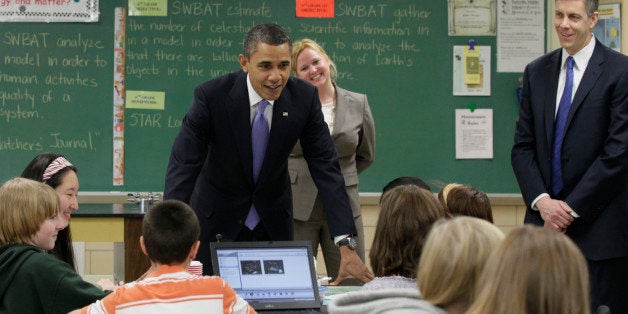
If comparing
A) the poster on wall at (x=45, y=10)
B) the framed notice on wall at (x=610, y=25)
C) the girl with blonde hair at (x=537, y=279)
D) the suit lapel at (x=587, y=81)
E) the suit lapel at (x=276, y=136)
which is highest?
the poster on wall at (x=45, y=10)

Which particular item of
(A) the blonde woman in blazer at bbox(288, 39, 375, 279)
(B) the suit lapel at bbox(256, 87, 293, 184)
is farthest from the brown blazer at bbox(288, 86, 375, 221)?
(B) the suit lapel at bbox(256, 87, 293, 184)

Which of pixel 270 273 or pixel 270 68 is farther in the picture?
pixel 270 68

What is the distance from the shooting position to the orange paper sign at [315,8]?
5801 millimetres

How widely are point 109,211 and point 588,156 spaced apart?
105 inches

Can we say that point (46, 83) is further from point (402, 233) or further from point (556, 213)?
point (402, 233)

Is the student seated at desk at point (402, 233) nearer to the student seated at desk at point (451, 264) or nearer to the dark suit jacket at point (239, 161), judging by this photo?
the student seated at desk at point (451, 264)

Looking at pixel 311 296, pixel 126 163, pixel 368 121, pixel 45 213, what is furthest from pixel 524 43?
pixel 45 213

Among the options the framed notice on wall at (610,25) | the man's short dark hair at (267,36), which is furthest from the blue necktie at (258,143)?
the framed notice on wall at (610,25)

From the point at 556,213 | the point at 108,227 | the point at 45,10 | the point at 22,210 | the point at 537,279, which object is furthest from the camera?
the point at 45,10

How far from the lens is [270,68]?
11.5 feet

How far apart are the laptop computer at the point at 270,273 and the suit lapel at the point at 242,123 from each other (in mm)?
705

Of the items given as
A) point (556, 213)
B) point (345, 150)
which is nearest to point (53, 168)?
point (345, 150)

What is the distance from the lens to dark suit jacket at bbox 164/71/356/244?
11.9 feet

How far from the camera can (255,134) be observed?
12.2ft
